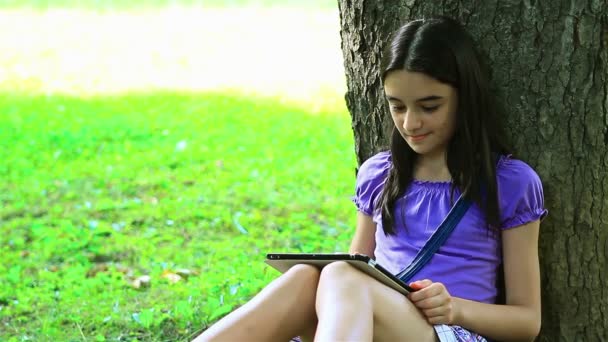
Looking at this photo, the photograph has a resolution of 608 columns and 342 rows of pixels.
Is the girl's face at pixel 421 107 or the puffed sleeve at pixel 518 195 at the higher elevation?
the girl's face at pixel 421 107

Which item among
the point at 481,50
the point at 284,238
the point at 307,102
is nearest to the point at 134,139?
the point at 307,102

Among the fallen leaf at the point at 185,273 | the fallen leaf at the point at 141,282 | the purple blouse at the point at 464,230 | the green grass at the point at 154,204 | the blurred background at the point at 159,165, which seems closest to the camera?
the purple blouse at the point at 464,230

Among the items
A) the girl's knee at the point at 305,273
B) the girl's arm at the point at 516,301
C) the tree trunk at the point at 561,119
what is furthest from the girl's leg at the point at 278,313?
the tree trunk at the point at 561,119

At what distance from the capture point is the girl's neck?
295 cm

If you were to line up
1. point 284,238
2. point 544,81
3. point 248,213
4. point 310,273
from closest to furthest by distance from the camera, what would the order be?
1. point 310,273
2. point 544,81
3. point 284,238
4. point 248,213

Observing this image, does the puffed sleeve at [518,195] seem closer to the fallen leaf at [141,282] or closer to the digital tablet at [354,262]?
the digital tablet at [354,262]

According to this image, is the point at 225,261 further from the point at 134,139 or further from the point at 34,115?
the point at 34,115

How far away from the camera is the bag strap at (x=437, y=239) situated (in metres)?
2.84

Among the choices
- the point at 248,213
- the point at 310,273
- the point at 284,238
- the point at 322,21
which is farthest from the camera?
the point at 322,21

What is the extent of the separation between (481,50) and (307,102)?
581 centimetres

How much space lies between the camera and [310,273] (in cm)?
271

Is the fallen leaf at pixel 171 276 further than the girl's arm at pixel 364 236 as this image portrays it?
Yes

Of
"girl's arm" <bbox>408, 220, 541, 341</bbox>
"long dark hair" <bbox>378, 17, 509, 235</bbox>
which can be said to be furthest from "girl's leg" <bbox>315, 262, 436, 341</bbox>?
"long dark hair" <bbox>378, 17, 509, 235</bbox>

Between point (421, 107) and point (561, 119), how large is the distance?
0.45 metres
